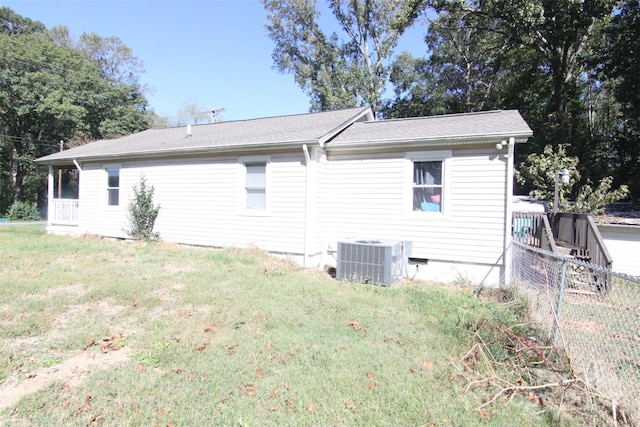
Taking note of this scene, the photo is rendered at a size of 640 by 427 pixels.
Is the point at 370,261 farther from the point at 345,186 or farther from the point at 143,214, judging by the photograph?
the point at 143,214

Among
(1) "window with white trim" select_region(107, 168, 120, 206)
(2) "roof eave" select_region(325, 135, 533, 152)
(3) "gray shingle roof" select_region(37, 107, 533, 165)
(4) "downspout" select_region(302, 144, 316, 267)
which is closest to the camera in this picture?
(2) "roof eave" select_region(325, 135, 533, 152)

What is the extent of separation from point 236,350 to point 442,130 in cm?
633

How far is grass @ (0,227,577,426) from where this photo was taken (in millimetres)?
2711

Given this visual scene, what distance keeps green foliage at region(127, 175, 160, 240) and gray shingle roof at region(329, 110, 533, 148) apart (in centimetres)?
591

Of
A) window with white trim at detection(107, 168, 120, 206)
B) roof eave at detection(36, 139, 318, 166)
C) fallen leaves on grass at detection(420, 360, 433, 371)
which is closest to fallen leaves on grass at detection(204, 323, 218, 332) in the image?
fallen leaves on grass at detection(420, 360, 433, 371)

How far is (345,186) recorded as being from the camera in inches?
335

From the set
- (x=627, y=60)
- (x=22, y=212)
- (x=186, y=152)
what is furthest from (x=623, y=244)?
(x=22, y=212)

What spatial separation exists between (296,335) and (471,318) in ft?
7.86

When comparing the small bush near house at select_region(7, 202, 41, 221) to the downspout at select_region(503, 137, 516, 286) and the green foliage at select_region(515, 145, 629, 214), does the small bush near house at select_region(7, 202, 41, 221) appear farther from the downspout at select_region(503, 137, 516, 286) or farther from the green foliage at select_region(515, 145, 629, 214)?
the green foliage at select_region(515, 145, 629, 214)

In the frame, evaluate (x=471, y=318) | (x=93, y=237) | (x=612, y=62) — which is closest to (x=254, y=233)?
(x=471, y=318)

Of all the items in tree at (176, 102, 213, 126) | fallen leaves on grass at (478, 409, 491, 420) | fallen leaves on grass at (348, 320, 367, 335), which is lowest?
fallen leaves on grass at (478, 409, 491, 420)

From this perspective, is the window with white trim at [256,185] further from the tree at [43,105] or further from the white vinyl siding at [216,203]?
the tree at [43,105]

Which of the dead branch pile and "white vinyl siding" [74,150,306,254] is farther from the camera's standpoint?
"white vinyl siding" [74,150,306,254]

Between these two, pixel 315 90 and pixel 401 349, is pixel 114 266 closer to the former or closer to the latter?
pixel 401 349
